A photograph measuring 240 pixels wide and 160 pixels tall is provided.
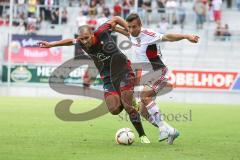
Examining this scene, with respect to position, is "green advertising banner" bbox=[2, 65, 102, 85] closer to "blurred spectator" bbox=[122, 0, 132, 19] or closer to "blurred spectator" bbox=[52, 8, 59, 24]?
"blurred spectator" bbox=[52, 8, 59, 24]

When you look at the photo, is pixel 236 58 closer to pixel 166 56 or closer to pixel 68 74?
pixel 166 56

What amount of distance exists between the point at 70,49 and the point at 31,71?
2.62 m

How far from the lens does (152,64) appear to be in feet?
46.4

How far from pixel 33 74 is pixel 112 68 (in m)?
22.4

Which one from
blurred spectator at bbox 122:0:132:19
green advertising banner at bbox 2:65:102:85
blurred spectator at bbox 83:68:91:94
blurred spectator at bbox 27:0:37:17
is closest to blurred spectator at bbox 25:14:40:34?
blurred spectator at bbox 27:0:37:17

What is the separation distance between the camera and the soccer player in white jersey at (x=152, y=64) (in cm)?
1333

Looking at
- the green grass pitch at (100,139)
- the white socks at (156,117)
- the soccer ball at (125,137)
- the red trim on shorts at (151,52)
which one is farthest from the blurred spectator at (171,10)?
the soccer ball at (125,137)

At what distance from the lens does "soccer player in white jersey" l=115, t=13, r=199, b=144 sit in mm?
13327

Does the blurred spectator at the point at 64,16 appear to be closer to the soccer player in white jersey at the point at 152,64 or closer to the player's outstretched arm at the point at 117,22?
the soccer player in white jersey at the point at 152,64

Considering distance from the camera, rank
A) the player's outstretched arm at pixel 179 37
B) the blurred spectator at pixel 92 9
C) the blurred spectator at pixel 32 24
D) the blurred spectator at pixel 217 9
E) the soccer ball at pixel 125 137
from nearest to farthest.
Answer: the player's outstretched arm at pixel 179 37 → the soccer ball at pixel 125 137 → the blurred spectator at pixel 32 24 → the blurred spectator at pixel 92 9 → the blurred spectator at pixel 217 9

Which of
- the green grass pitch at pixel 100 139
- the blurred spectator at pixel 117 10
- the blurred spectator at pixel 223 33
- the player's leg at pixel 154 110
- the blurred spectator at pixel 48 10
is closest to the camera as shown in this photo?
the green grass pitch at pixel 100 139

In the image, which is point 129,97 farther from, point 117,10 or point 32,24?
point 117,10

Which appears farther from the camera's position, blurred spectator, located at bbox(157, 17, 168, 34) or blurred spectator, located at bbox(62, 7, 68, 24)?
blurred spectator, located at bbox(62, 7, 68, 24)

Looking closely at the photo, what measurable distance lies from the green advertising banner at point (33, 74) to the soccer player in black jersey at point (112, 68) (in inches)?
853
